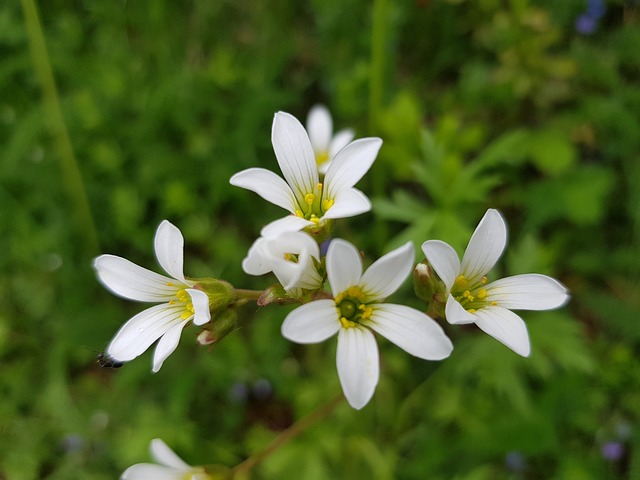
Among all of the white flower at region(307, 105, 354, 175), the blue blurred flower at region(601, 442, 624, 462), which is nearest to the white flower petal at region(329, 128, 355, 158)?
the white flower at region(307, 105, 354, 175)

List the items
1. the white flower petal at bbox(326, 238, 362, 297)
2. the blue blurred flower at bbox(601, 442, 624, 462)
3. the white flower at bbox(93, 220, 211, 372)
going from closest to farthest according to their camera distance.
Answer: the white flower petal at bbox(326, 238, 362, 297), the white flower at bbox(93, 220, 211, 372), the blue blurred flower at bbox(601, 442, 624, 462)

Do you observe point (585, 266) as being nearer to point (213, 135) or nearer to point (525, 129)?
point (525, 129)

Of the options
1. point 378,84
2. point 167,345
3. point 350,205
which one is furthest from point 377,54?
point 167,345

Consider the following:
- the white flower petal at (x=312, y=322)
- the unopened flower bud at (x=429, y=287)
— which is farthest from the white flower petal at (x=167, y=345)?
the unopened flower bud at (x=429, y=287)

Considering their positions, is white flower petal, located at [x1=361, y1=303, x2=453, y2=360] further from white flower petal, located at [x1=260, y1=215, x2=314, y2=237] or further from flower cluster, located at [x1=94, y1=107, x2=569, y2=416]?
white flower petal, located at [x1=260, y1=215, x2=314, y2=237]

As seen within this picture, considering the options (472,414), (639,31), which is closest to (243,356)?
(472,414)

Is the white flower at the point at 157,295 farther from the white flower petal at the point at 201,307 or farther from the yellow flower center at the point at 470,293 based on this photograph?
the yellow flower center at the point at 470,293
